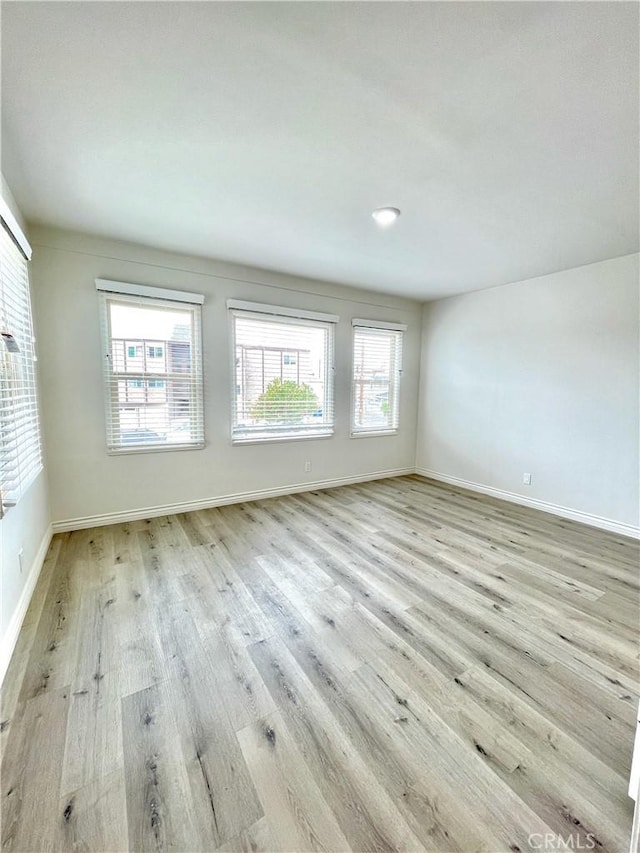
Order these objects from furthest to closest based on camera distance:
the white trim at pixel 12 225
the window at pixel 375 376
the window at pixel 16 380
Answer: the window at pixel 375 376 < the window at pixel 16 380 < the white trim at pixel 12 225

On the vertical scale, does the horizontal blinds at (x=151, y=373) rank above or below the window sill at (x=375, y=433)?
above

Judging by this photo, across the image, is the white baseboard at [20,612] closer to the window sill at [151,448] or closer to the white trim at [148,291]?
the window sill at [151,448]

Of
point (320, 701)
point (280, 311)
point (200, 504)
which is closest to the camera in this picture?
point (320, 701)

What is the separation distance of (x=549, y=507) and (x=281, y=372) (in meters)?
3.33

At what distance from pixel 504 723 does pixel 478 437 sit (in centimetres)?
348

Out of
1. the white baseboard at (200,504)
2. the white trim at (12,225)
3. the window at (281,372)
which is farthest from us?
the window at (281,372)

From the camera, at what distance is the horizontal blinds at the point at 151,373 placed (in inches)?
122

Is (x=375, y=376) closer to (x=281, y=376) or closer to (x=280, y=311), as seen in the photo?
(x=281, y=376)

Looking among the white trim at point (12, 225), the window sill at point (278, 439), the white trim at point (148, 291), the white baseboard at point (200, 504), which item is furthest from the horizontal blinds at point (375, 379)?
the white trim at point (12, 225)

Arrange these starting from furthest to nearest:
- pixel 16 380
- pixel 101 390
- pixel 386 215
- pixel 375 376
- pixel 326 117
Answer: pixel 375 376 → pixel 101 390 → pixel 386 215 → pixel 16 380 → pixel 326 117

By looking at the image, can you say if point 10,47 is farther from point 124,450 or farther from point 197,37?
point 124,450

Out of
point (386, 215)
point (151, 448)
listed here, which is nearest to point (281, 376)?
point (151, 448)

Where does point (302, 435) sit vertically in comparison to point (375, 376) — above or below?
below

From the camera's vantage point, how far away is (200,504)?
3617 mm
